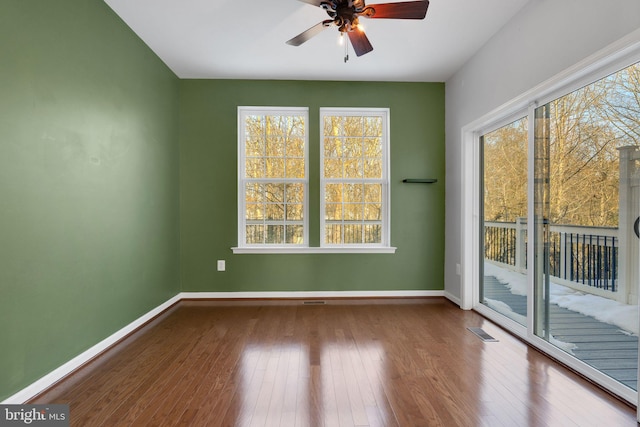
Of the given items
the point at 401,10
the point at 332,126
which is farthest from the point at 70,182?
the point at 332,126

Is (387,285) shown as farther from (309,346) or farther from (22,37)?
(22,37)

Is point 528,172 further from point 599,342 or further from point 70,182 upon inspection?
point 70,182

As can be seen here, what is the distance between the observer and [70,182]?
7.35 feet

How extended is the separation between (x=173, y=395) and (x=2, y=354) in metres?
Result: 0.94

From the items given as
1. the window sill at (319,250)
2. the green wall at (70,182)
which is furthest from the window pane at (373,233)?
the green wall at (70,182)

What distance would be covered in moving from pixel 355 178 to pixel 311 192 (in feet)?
2.02

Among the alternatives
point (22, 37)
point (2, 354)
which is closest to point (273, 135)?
point (22, 37)

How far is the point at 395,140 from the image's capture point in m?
4.19

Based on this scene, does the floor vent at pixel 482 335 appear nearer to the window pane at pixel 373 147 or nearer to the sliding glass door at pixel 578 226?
the sliding glass door at pixel 578 226

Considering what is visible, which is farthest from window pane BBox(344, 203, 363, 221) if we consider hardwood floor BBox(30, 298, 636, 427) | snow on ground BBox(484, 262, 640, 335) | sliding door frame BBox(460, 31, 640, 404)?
snow on ground BBox(484, 262, 640, 335)

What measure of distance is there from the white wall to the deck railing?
0.95 metres

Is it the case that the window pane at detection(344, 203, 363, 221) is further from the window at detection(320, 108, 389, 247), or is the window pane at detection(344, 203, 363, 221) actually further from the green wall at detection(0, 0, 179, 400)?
the green wall at detection(0, 0, 179, 400)

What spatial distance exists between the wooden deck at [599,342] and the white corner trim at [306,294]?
1.81 m

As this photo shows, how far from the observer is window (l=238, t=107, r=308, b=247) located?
4.19 m
